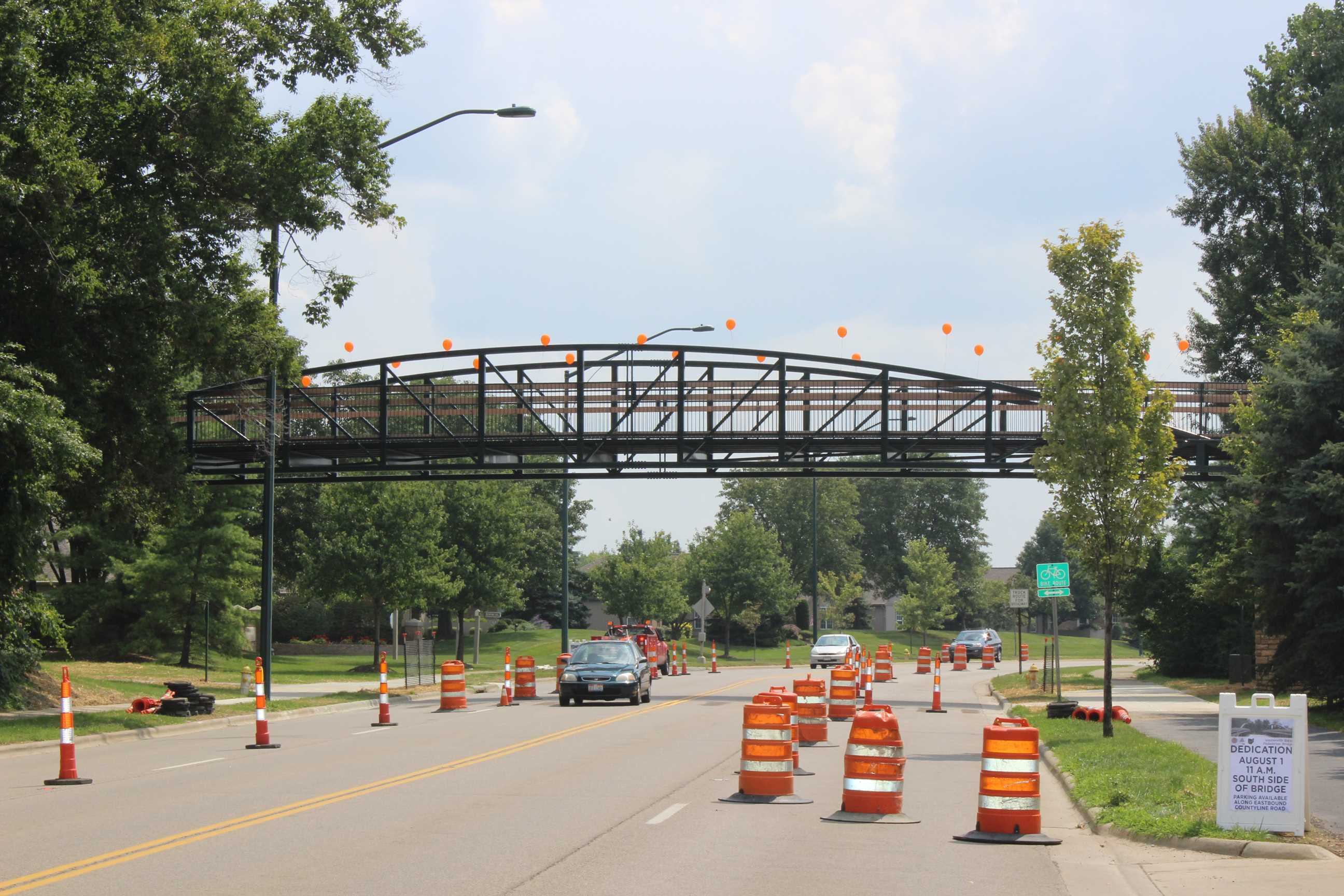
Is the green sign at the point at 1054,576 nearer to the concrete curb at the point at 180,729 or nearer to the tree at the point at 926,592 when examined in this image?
the concrete curb at the point at 180,729

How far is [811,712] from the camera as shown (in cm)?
1966

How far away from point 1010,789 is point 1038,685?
1049 inches

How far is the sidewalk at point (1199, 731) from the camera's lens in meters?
13.2

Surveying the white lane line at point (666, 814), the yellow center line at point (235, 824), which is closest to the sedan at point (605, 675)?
the yellow center line at point (235, 824)

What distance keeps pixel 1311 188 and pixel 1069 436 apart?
95.9 ft

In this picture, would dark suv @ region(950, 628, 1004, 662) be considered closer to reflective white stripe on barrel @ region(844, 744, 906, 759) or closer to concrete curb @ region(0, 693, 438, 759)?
concrete curb @ region(0, 693, 438, 759)

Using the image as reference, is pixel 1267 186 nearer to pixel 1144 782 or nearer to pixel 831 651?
pixel 831 651

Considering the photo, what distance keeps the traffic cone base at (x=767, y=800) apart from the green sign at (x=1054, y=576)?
17.0 metres

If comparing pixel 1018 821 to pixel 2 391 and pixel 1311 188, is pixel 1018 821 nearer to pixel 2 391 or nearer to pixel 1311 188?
pixel 2 391

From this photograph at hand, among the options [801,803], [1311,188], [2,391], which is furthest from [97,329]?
[1311,188]

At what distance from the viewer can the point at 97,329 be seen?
2367cm

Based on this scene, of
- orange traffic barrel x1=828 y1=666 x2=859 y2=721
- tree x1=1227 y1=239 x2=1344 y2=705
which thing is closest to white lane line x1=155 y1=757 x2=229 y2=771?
orange traffic barrel x1=828 y1=666 x2=859 y2=721

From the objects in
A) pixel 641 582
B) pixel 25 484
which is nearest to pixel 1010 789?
pixel 25 484

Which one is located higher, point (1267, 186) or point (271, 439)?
point (1267, 186)
